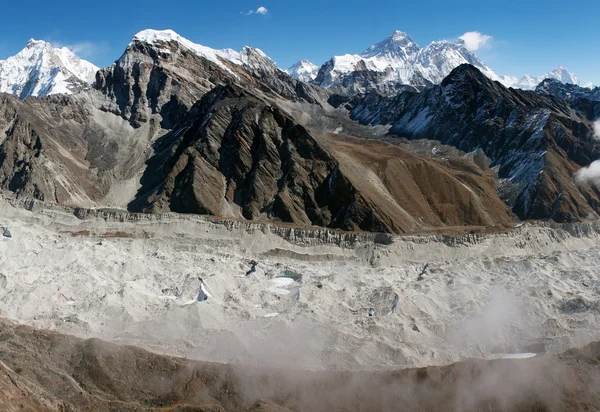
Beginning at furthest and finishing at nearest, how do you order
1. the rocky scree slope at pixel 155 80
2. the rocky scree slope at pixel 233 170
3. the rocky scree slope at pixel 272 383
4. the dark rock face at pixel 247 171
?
the rocky scree slope at pixel 155 80
the rocky scree slope at pixel 233 170
the dark rock face at pixel 247 171
the rocky scree slope at pixel 272 383

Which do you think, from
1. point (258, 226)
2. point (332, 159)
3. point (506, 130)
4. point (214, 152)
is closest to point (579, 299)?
point (258, 226)

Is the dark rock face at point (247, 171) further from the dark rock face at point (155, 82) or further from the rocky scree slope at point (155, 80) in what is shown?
Result: the rocky scree slope at point (155, 80)

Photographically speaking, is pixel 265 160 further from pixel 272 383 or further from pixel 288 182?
pixel 272 383

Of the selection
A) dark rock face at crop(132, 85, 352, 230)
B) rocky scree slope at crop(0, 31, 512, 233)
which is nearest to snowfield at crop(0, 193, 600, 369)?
rocky scree slope at crop(0, 31, 512, 233)

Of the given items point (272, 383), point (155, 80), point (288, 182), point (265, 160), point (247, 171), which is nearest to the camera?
point (272, 383)

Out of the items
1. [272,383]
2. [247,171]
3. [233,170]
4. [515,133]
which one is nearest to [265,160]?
[247,171]

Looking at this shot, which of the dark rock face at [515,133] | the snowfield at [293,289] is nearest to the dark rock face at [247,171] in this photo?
the snowfield at [293,289]
